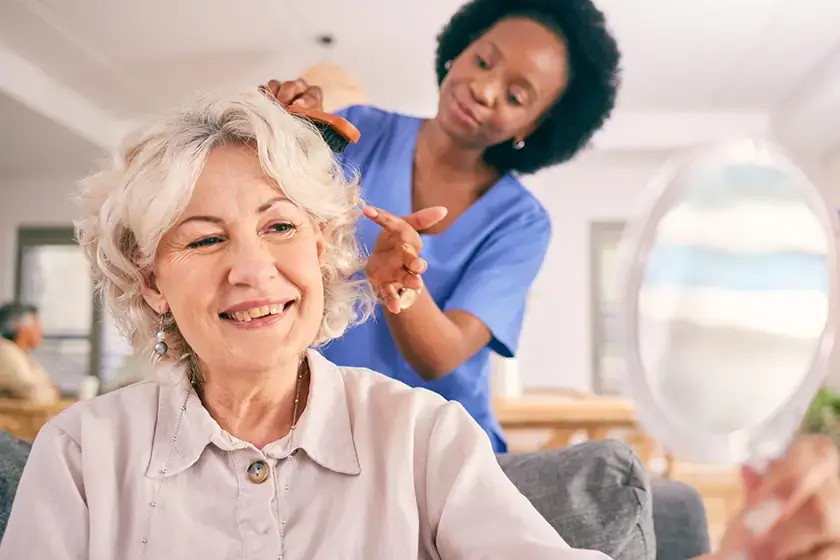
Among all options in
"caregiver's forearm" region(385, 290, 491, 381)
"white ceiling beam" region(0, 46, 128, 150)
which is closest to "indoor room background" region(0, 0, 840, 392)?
"white ceiling beam" region(0, 46, 128, 150)

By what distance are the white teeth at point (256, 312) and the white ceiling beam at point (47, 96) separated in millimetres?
2320

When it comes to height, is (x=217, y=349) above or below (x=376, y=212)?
below

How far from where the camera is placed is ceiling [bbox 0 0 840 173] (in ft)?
8.45

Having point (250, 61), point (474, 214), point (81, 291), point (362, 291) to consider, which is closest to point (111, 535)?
point (362, 291)

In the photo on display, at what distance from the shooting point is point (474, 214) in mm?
1282

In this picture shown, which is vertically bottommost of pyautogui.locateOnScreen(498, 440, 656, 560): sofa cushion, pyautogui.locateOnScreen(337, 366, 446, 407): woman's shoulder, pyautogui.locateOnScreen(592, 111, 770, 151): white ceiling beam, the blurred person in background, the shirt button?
the blurred person in background

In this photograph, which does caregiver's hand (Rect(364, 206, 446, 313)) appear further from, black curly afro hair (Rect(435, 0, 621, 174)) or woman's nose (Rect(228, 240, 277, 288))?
black curly afro hair (Rect(435, 0, 621, 174))

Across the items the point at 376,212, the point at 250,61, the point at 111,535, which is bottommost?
the point at 111,535

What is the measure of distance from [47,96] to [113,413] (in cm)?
271

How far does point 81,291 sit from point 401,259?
4.22 m

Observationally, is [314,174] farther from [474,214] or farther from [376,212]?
[474,214]

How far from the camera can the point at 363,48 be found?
3.00m

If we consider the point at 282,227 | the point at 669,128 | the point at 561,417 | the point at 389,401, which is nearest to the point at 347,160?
the point at 282,227

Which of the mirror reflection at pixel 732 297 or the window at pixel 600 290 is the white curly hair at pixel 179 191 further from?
the window at pixel 600 290
